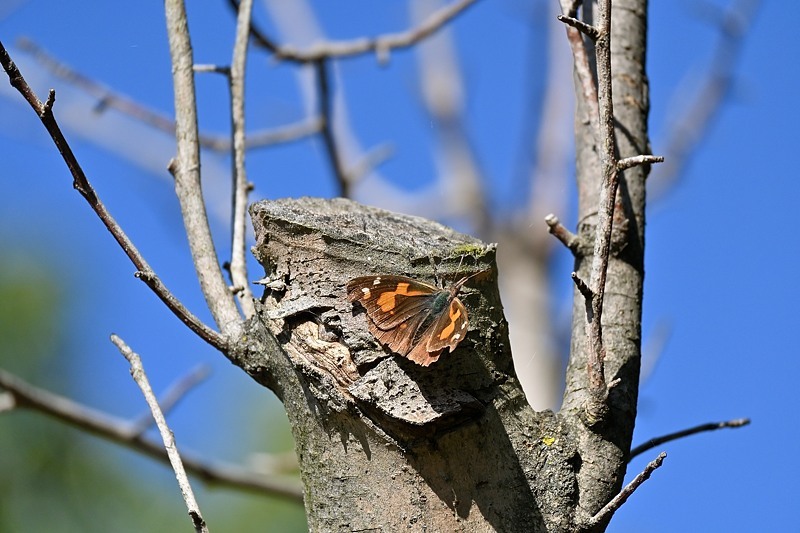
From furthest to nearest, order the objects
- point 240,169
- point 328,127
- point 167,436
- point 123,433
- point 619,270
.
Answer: point 328,127, point 123,433, point 240,169, point 619,270, point 167,436

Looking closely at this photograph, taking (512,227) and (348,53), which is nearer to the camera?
(348,53)

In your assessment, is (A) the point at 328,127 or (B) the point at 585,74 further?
(A) the point at 328,127

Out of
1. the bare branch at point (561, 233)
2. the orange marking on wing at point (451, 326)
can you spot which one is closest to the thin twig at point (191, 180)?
the orange marking on wing at point (451, 326)

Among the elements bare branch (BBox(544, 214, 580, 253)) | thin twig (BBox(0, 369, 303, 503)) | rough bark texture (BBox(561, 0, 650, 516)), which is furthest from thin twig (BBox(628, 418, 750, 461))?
thin twig (BBox(0, 369, 303, 503))

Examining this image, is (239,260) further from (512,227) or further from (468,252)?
(512,227)

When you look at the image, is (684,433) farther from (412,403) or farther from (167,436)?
(167,436)

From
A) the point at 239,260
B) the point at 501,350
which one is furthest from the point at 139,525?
the point at 501,350

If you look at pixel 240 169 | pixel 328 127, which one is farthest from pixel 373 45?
pixel 240 169
